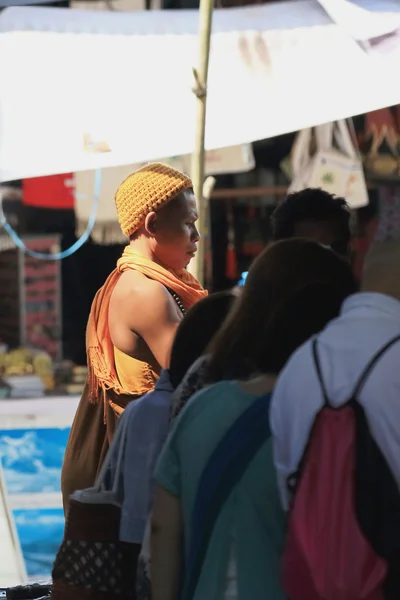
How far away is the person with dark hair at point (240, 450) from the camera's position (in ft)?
5.63

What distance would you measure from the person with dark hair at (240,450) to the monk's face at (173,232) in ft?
3.39

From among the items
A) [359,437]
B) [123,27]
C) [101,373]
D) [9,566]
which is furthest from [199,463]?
[123,27]

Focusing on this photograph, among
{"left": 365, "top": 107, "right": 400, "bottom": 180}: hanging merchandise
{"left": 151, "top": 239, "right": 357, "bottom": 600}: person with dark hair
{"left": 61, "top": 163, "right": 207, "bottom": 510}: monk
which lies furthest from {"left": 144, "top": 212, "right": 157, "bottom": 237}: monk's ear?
{"left": 365, "top": 107, "right": 400, "bottom": 180}: hanging merchandise

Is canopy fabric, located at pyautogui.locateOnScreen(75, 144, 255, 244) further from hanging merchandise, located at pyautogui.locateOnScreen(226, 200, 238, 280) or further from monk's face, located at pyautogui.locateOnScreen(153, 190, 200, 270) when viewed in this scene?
monk's face, located at pyautogui.locateOnScreen(153, 190, 200, 270)

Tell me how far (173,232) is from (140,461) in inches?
38.7

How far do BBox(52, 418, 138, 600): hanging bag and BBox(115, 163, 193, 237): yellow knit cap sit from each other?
2.98 feet

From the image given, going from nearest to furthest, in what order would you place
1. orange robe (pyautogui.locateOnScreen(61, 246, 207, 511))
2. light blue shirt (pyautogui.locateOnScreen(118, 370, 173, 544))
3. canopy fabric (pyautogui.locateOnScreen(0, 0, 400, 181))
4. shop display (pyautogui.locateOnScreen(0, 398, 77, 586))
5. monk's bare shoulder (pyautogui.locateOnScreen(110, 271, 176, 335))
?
1. light blue shirt (pyautogui.locateOnScreen(118, 370, 173, 544))
2. monk's bare shoulder (pyautogui.locateOnScreen(110, 271, 176, 335))
3. orange robe (pyautogui.locateOnScreen(61, 246, 207, 511))
4. canopy fabric (pyautogui.locateOnScreen(0, 0, 400, 181))
5. shop display (pyautogui.locateOnScreen(0, 398, 77, 586))

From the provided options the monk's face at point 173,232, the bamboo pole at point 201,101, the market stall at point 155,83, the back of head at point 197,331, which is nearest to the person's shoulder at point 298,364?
the back of head at point 197,331

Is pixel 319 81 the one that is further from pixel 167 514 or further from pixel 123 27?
pixel 167 514

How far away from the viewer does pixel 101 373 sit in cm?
286

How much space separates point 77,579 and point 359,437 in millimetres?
711

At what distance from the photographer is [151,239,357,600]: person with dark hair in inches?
67.5

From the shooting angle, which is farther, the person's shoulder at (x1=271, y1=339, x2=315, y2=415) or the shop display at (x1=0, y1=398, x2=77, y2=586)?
the shop display at (x1=0, y1=398, x2=77, y2=586)

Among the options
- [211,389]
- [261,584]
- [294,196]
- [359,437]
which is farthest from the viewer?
[294,196]
